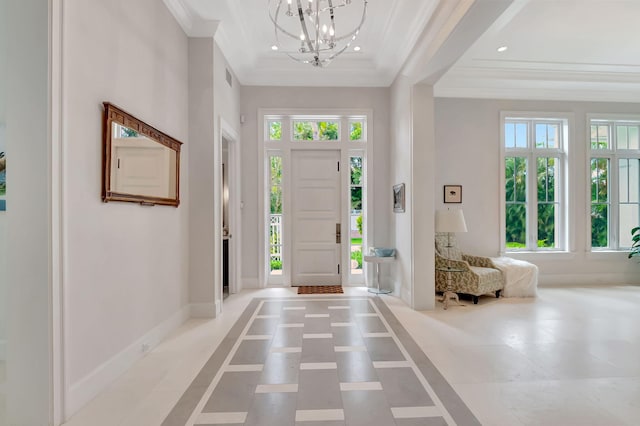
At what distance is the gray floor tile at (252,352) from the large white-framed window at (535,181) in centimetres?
468

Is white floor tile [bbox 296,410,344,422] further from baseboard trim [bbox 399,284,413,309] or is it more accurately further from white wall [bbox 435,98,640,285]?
white wall [bbox 435,98,640,285]

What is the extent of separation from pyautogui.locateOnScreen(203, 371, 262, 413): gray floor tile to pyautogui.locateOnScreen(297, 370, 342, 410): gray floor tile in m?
0.34

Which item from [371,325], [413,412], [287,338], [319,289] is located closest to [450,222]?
[371,325]

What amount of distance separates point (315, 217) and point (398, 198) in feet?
4.80

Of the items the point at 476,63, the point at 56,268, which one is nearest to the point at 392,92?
the point at 476,63

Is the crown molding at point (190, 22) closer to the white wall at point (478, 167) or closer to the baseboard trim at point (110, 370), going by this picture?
the baseboard trim at point (110, 370)

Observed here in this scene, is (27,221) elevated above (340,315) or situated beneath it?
elevated above

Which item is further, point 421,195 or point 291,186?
point 291,186

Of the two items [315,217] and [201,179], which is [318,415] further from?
Result: [315,217]

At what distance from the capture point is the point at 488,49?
14.5 ft

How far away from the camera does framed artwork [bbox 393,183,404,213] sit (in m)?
4.50

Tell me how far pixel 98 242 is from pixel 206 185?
167cm

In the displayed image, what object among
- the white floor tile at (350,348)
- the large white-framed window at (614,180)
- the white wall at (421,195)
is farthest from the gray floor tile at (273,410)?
the large white-framed window at (614,180)

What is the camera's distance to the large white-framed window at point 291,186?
5.32m
